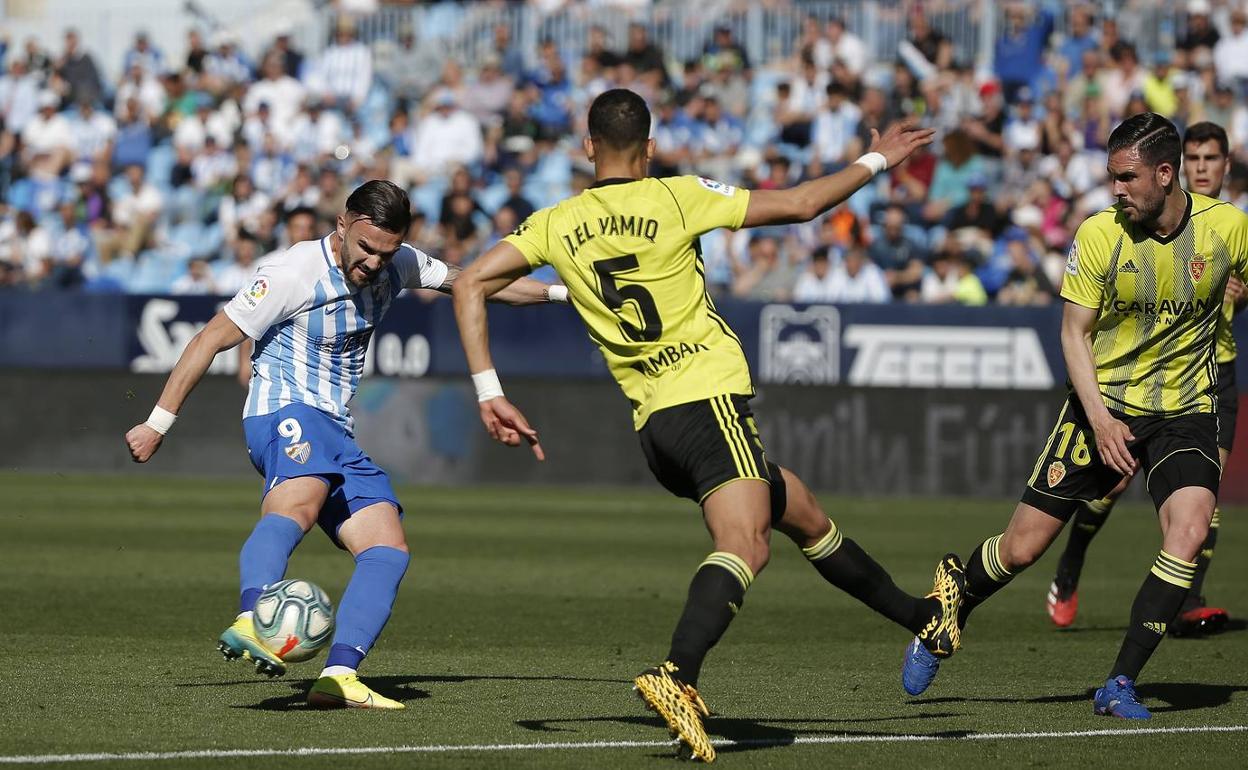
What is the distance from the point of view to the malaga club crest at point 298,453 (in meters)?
7.42

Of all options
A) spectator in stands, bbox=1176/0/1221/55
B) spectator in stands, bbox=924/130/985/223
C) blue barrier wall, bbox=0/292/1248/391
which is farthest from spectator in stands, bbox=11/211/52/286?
spectator in stands, bbox=1176/0/1221/55

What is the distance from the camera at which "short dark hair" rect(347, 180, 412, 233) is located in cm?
730

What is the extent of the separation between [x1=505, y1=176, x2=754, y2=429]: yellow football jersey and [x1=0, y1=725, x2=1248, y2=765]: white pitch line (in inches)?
43.6

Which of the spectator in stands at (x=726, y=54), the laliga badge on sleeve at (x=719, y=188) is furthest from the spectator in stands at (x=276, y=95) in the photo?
the laliga badge on sleeve at (x=719, y=188)

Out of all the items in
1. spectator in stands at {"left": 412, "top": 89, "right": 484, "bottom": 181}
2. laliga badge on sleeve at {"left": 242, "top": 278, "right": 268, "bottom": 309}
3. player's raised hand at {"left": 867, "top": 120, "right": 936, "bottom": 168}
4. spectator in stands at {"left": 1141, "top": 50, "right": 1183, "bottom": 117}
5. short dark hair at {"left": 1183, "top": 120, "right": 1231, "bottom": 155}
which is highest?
spectator in stands at {"left": 1141, "top": 50, "right": 1183, "bottom": 117}

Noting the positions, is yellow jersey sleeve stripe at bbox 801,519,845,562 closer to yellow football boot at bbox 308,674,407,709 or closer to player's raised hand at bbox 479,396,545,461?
player's raised hand at bbox 479,396,545,461

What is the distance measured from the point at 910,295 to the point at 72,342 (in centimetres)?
1005

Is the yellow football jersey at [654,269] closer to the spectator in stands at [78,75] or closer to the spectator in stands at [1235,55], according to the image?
the spectator in stands at [1235,55]

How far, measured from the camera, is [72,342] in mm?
23297

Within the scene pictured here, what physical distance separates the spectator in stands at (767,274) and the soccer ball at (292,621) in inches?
590

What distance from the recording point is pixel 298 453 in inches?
292

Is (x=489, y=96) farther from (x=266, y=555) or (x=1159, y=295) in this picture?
(x=266, y=555)

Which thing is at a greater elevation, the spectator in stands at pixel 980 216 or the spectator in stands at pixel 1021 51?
the spectator in stands at pixel 1021 51

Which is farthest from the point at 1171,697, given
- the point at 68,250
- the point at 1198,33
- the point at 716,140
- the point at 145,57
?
the point at 145,57
